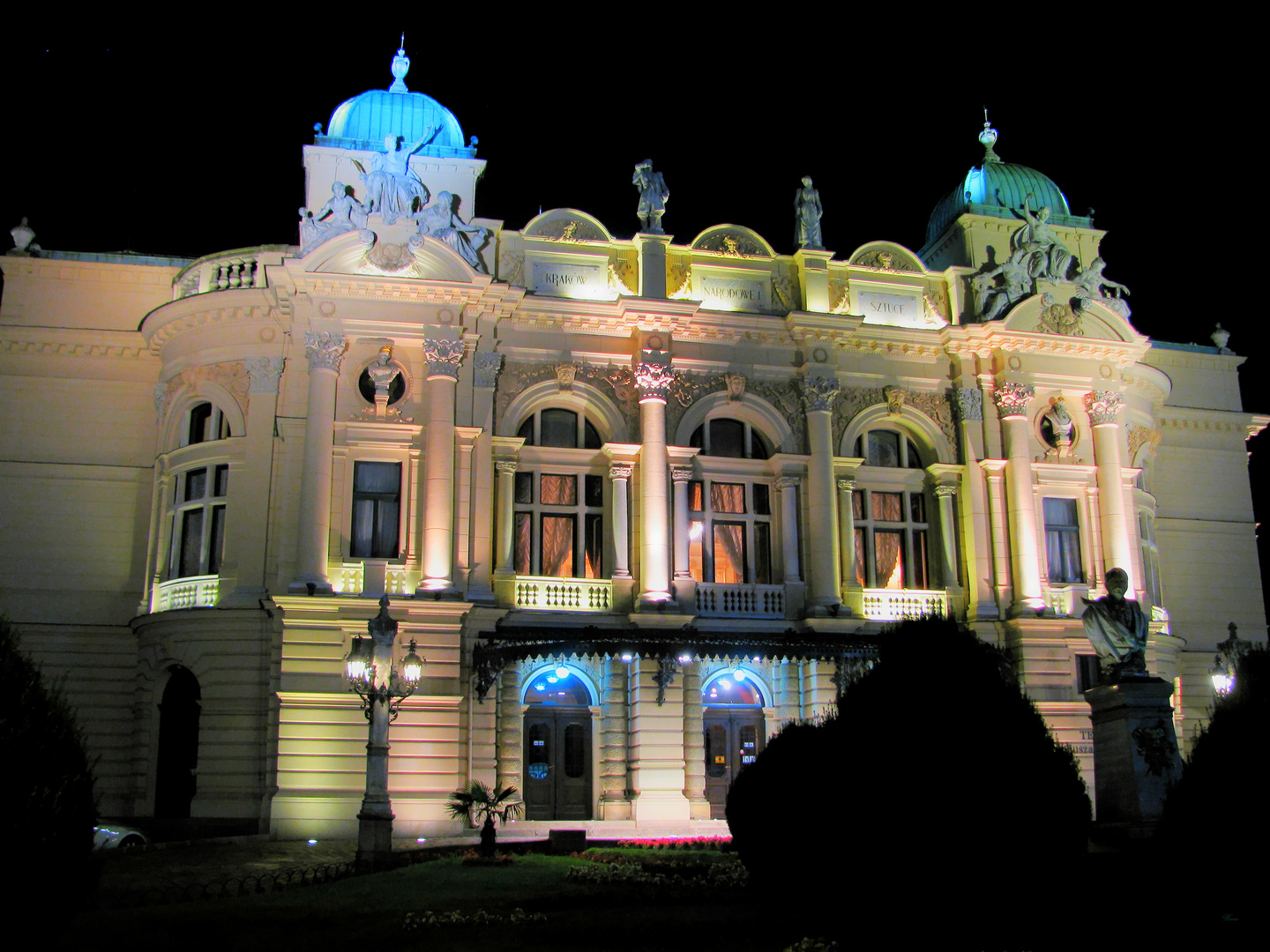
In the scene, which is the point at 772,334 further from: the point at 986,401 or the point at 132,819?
the point at 132,819

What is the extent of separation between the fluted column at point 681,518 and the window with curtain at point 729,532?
2.03ft

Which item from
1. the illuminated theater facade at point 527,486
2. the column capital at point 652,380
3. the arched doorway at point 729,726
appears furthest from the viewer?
the column capital at point 652,380

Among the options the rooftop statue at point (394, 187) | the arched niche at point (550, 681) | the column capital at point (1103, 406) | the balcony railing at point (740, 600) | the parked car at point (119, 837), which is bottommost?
the parked car at point (119, 837)

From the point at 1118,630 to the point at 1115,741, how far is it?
5.44ft

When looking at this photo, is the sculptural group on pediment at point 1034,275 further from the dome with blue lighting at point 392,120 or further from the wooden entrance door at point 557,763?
the wooden entrance door at point 557,763

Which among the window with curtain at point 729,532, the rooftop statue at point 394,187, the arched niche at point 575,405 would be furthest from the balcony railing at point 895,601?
the rooftop statue at point 394,187

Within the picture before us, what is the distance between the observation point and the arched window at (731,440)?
101ft

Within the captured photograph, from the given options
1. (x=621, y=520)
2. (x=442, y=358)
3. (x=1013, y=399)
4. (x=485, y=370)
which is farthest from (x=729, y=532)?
(x=442, y=358)

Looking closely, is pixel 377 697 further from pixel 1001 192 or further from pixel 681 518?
pixel 1001 192

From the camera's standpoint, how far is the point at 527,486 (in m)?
29.4

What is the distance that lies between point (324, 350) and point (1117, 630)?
18.1 meters

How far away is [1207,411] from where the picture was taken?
1463 inches

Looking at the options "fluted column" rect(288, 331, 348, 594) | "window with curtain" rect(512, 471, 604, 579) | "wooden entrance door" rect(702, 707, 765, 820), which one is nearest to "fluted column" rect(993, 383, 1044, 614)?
"wooden entrance door" rect(702, 707, 765, 820)

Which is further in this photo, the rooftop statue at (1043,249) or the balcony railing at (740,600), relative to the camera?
the rooftop statue at (1043,249)
